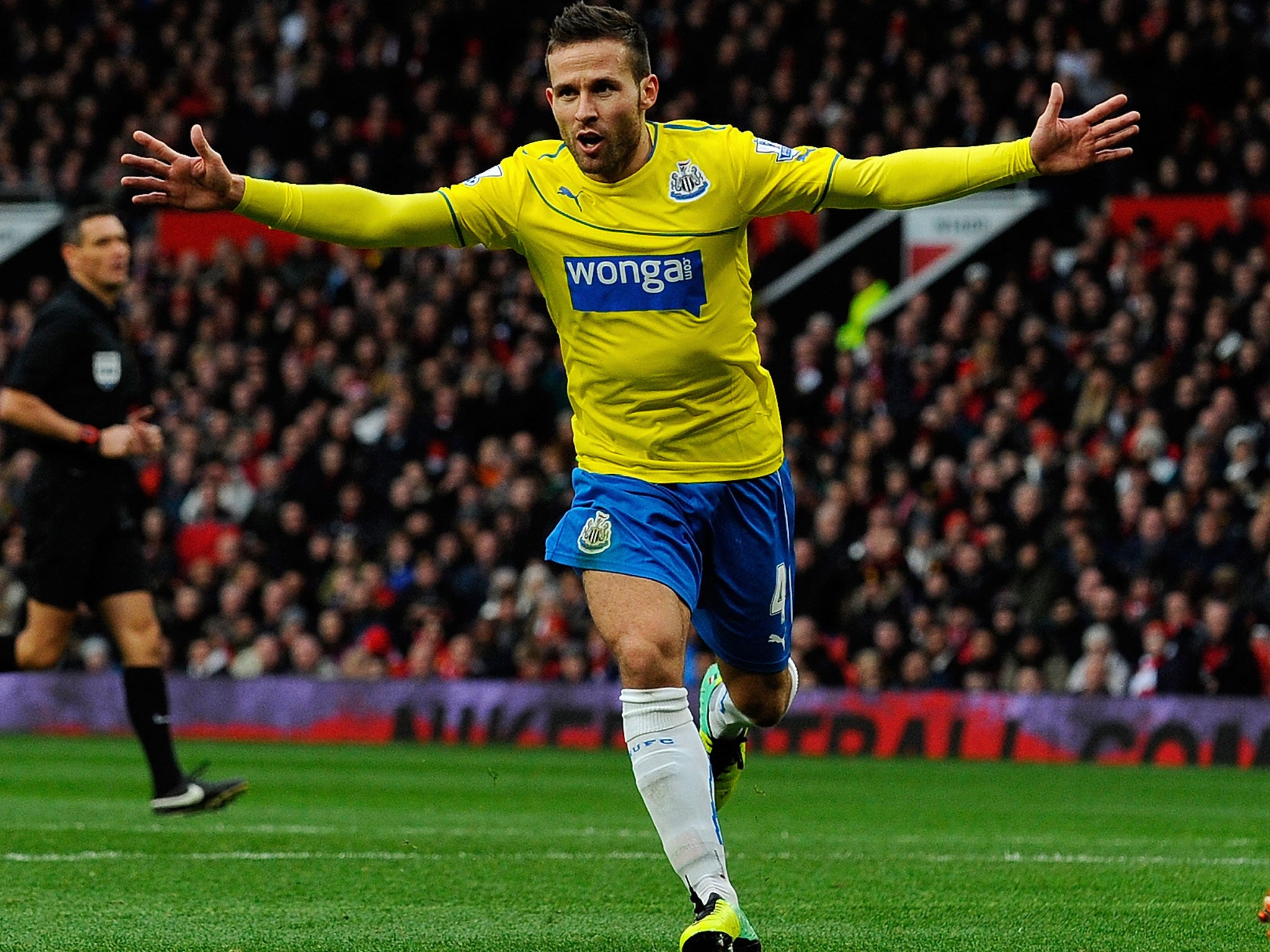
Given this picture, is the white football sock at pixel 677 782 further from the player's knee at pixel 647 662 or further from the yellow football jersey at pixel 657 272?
the yellow football jersey at pixel 657 272

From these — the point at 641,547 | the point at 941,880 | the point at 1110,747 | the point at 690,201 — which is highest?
the point at 690,201

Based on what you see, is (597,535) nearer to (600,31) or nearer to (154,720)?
(600,31)

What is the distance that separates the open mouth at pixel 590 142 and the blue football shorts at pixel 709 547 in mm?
946

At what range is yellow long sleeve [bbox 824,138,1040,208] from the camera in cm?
572

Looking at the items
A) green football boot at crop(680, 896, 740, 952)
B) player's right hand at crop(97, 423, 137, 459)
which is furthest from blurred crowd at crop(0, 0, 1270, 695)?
green football boot at crop(680, 896, 740, 952)

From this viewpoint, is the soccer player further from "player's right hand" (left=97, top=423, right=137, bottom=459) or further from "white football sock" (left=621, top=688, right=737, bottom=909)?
"player's right hand" (left=97, top=423, right=137, bottom=459)

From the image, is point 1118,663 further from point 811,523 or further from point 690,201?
point 690,201

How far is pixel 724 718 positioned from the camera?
282 inches

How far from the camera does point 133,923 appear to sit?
20.3 feet

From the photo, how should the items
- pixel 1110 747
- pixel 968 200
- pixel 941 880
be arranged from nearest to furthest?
pixel 941 880, pixel 1110 747, pixel 968 200

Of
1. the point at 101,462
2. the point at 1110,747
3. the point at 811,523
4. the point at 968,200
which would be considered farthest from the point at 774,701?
the point at 968,200

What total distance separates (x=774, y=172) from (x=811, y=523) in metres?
11.3

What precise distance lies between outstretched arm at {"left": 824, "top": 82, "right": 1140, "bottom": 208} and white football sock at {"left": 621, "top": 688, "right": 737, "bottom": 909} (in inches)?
58.6

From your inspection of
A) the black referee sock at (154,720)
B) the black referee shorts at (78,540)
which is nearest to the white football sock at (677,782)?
the black referee sock at (154,720)
